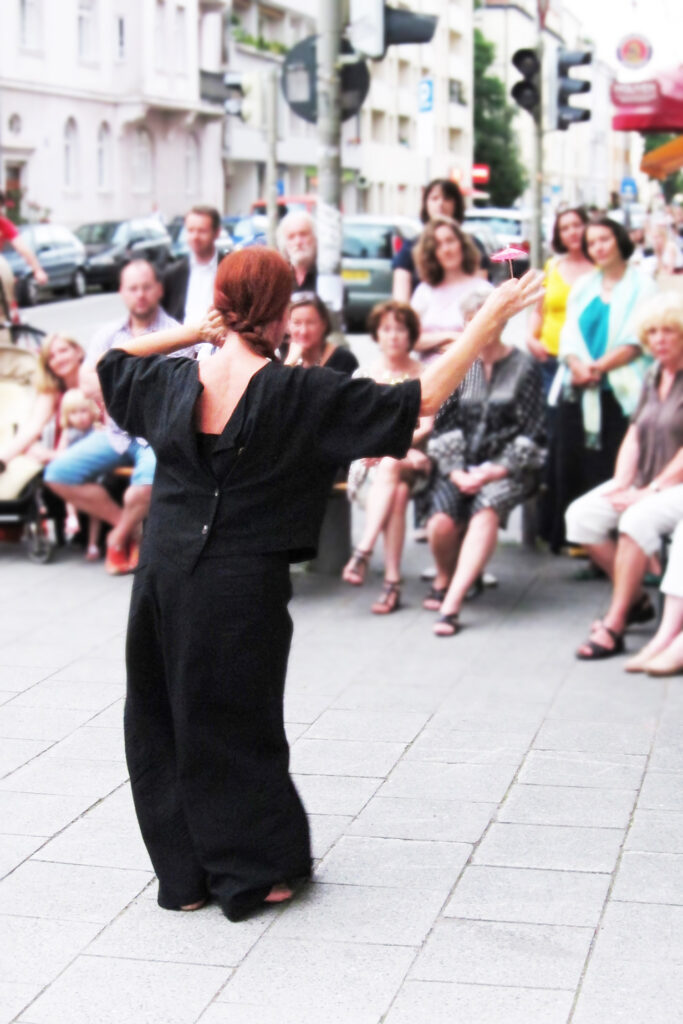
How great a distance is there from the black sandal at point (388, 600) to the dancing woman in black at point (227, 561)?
3744 millimetres

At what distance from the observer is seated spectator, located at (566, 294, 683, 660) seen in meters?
7.39

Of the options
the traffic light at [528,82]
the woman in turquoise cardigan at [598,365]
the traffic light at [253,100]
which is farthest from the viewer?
the traffic light at [253,100]

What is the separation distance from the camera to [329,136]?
32.7 ft

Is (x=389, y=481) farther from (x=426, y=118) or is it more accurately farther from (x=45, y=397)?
(x=426, y=118)

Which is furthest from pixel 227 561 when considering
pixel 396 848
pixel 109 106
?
pixel 109 106

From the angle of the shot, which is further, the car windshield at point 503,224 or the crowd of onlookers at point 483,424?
the car windshield at point 503,224

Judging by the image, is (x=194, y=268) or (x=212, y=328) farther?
(x=194, y=268)

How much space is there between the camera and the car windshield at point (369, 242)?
23531 mm

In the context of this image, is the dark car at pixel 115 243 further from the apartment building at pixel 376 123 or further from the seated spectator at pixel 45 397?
the seated spectator at pixel 45 397

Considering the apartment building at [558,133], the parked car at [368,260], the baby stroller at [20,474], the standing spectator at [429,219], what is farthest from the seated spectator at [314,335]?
the apartment building at [558,133]

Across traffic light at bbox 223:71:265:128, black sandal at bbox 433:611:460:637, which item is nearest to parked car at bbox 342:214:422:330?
traffic light at bbox 223:71:265:128

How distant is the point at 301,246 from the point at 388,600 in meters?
2.10

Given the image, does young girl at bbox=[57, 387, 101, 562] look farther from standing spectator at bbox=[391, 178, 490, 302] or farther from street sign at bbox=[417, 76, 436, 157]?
street sign at bbox=[417, 76, 436, 157]

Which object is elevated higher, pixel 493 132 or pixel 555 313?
pixel 493 132
